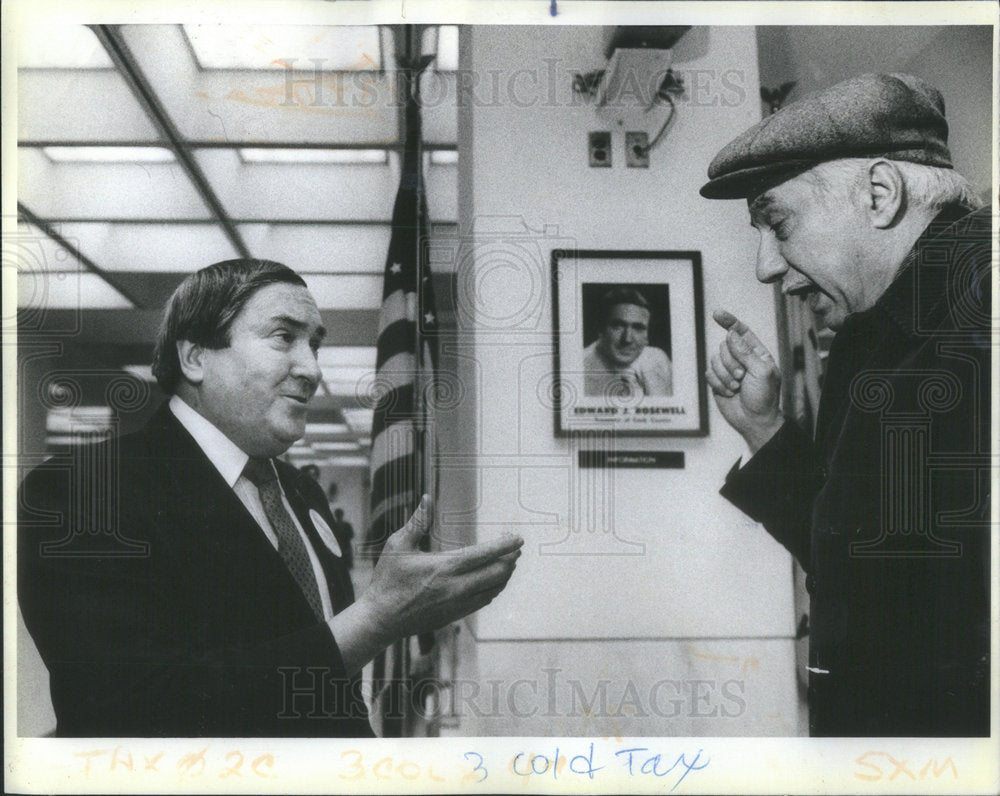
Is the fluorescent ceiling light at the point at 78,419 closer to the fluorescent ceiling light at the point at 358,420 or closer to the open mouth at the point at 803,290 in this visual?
the fluorescent ceiling light at the point at 358,420

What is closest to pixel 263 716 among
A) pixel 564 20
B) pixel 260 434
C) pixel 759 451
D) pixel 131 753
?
pixel 131 753

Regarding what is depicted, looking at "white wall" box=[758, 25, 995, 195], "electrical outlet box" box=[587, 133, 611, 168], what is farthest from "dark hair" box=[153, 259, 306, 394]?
"white wall" box=[758, 25, 995, 195]

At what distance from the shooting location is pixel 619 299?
2002 mm

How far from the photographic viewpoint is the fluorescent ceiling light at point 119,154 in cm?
199

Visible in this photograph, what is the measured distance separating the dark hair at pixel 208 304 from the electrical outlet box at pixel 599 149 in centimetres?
72

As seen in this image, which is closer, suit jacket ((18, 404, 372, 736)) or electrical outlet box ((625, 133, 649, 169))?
suit jacket ((18, 404, 372, 736))

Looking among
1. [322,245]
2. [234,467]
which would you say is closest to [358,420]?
[234,467]

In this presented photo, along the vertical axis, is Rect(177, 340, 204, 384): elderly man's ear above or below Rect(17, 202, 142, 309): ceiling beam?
below

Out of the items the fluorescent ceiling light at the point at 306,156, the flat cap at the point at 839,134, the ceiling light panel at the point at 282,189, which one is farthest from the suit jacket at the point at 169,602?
the flat cap at the point at 839,134

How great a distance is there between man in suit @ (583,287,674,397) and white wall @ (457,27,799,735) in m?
0.11

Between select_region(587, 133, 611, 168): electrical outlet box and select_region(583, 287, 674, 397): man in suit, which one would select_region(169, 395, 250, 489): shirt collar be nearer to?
select_region(583, 287, 674, 397): man in suit

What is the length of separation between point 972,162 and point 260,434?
173 cm

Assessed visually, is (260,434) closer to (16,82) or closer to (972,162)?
(16,82)

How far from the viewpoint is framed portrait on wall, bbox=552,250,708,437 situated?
1.99m
